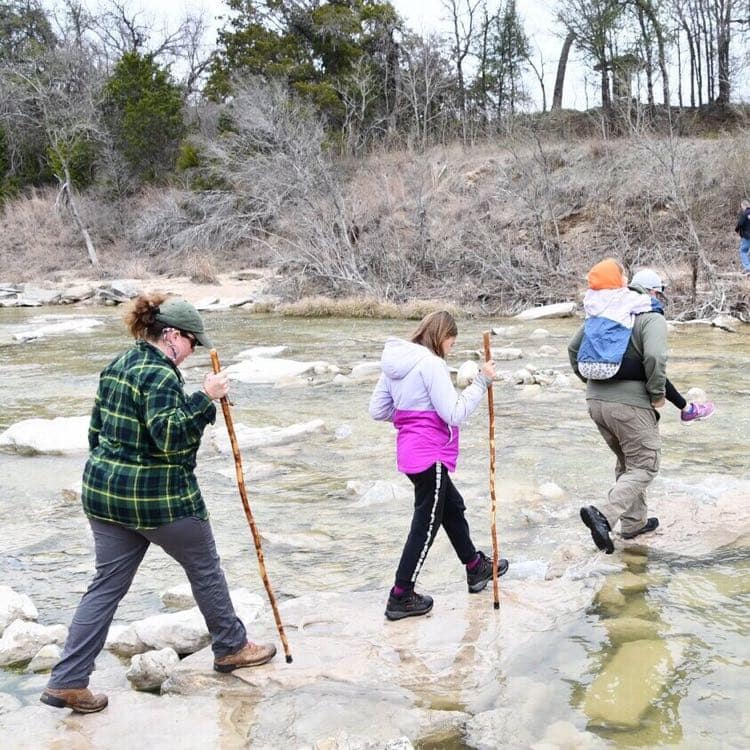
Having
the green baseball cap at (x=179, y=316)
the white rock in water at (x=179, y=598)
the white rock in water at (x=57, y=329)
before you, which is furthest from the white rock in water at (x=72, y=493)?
the white rock in water at (x=57, y=329)

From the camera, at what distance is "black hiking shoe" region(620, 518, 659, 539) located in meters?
5.30

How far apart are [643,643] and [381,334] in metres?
14.7

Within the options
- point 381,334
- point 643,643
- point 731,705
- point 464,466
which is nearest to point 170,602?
point 643,643

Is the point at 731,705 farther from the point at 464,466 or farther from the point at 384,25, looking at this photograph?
the point at 384,25

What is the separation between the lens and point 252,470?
7852 mm

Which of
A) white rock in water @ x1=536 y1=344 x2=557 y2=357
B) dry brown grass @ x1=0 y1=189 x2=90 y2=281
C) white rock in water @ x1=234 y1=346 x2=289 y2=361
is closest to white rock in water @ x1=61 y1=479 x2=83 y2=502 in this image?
white rock in water @ x1=234 y1=346 x2=289 y2=361

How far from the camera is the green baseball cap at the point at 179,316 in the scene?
3.36m

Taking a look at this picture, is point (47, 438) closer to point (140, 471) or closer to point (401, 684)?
point (140, 471)

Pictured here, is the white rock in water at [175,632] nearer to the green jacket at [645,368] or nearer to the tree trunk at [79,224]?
the green jacket at [645,368]

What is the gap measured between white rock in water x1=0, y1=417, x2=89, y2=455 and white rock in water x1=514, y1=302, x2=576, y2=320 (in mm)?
13296

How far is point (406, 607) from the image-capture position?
4.27 metres

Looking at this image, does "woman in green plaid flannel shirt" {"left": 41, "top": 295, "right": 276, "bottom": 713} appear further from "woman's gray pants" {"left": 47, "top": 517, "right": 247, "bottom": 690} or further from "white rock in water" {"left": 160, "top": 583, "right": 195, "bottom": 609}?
"white rock in water" {"left": 160, "top": 583, "right": 195, "bottom": 609}

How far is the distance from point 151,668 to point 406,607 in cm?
126

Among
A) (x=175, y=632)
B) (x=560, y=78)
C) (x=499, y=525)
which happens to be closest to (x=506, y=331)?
(x=499, y=525)
